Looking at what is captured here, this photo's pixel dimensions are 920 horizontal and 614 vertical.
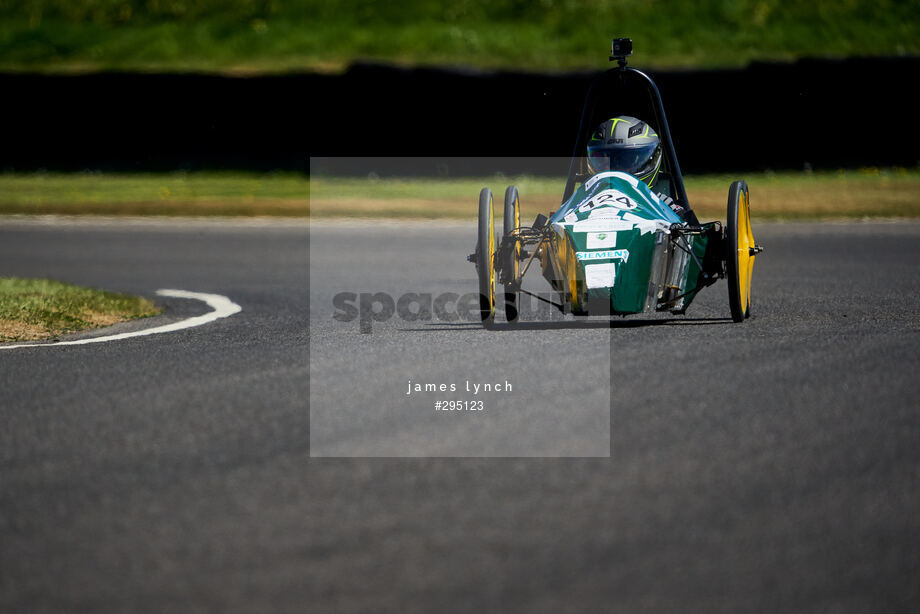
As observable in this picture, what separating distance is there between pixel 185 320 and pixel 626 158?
9.97 feet

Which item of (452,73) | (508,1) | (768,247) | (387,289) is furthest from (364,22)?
(387,289)

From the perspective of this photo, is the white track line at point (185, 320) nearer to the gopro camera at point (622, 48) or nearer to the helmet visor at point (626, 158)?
the helmet visor at point (626, 158)

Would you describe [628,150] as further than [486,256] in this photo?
Yes

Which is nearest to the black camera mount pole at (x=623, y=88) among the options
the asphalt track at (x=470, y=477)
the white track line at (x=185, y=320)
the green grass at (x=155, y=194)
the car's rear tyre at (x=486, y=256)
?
the car's rear tyre at (x=486, y=256)

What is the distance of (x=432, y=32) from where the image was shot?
3712cm

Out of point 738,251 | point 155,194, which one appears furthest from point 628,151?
point 155,194

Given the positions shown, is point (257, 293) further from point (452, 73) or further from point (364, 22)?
point (364, 22)

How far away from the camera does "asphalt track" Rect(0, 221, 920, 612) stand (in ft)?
11.1

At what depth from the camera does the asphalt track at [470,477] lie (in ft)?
11.1

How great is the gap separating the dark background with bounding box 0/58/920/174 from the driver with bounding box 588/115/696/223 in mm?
16329

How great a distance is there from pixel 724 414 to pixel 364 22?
34.0m

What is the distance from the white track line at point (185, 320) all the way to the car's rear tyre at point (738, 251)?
10.8 ft

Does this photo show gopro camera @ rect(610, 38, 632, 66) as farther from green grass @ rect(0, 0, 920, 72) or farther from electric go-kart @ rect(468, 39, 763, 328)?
Result: green grass @ rect(0, 0, 920, 72)

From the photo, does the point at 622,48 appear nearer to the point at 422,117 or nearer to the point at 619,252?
the point at 619,252
